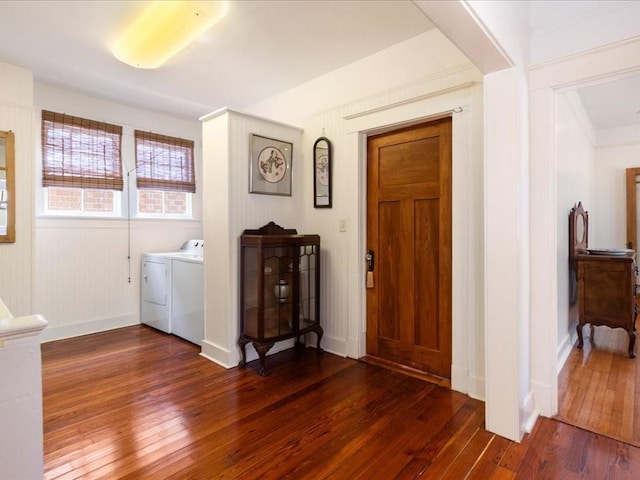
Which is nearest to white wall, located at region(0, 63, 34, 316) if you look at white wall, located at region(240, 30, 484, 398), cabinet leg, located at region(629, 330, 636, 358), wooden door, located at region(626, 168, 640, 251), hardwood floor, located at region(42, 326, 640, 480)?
hardwood floor, located at region(42, 326, 640, 480)

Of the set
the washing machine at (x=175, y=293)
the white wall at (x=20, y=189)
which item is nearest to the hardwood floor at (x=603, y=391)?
the washing machine at (x=175, y=293)

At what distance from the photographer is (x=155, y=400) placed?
2.34 meters

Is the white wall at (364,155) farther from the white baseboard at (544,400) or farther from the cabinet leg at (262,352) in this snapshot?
the cabinet leg at (262,352)

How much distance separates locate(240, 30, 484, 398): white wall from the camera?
2.36 metres

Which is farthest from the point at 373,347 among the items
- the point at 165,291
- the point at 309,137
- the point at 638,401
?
the point at 165,291

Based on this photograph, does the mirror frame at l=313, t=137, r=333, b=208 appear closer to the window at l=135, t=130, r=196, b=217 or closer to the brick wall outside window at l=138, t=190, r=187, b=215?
the window at l=135, t=130, r=196, b=217

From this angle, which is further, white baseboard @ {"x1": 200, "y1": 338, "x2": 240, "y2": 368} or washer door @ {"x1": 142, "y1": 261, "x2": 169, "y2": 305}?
washer door @ {"x1": 142, "y1": 261, "x2": 169, "y2": 305}

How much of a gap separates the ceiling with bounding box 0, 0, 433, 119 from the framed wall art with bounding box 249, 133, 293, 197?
0.67 m

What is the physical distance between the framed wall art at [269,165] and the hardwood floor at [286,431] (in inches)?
61.0

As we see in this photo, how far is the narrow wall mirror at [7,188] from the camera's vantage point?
304cm

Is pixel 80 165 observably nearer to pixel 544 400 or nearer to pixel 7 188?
pixel 7 188

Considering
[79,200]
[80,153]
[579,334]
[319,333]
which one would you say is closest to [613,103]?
[579,334]

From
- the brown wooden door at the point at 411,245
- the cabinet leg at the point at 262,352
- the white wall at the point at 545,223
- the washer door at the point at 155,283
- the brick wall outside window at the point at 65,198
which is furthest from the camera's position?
the washer door at the point at 155,283

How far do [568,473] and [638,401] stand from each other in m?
1.13
